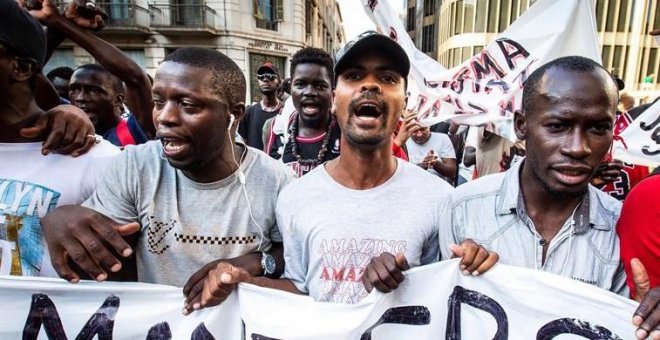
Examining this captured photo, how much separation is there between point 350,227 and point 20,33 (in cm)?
169

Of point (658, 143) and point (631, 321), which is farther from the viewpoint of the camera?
point (658, 143)

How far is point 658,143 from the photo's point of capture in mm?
3369

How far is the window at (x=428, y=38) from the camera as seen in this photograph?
46.8m

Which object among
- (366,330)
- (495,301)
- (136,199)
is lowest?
(366,330)

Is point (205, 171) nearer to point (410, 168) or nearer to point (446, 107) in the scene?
point (410, 168)

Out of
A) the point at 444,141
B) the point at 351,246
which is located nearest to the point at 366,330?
the point at 351,246

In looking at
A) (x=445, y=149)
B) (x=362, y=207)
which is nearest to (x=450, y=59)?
(x=445, y=149)

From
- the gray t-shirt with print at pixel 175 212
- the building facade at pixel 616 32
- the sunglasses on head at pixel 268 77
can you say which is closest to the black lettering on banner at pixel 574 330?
the gray t-shirt with print at pixel 175 212

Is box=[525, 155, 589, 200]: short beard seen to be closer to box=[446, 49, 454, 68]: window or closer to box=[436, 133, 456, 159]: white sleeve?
box=[436, 133, 456, 159]: white sleeve

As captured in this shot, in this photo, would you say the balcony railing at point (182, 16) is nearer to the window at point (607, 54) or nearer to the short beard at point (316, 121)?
the short beard at point (316, 121)

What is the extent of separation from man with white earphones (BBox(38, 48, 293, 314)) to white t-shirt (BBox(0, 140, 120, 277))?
16cm

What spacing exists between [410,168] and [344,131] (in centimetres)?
38

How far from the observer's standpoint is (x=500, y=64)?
4355 millimetres

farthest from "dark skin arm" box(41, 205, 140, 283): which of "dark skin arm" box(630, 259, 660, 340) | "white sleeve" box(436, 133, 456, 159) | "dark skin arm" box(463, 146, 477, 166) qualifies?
"dark skin arm" box(463, 146, 477, 166)
